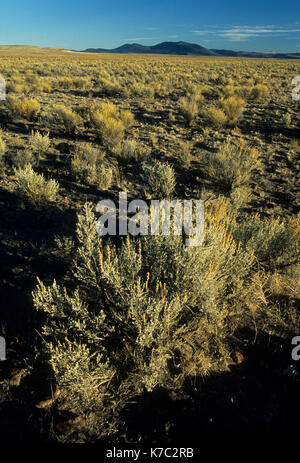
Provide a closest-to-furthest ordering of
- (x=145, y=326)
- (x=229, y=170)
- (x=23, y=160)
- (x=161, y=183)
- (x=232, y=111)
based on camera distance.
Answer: (x=145, y=326) < (x=161, y=183) < (x=229, y=170) < (x=23, y=160) < (x=232, y=111)

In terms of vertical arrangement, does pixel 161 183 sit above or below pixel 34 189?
above

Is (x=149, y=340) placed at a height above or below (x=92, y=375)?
above

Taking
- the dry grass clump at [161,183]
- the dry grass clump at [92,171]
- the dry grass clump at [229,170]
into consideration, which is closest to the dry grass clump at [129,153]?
the dry grass clump at [92,171]

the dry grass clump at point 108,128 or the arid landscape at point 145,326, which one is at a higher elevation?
the dry grass clump at point 108,128

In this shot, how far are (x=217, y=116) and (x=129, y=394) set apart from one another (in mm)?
9308

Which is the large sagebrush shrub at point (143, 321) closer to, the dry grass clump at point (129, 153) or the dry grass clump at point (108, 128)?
the dry grass clump at point (129, 153)

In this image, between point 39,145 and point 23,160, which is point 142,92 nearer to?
point 39,145

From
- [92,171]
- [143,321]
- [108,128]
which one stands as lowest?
[143,321]

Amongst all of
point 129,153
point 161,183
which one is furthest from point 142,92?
point 161,183

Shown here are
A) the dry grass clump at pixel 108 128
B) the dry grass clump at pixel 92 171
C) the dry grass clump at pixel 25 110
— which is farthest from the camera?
the dry grass clump at pixel 25 110

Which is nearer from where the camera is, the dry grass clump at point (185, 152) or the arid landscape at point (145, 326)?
the arid landscape at point (145, 326)

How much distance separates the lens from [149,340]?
7.27ft

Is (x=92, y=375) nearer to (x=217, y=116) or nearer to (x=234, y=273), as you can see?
(x=234, y=273)
